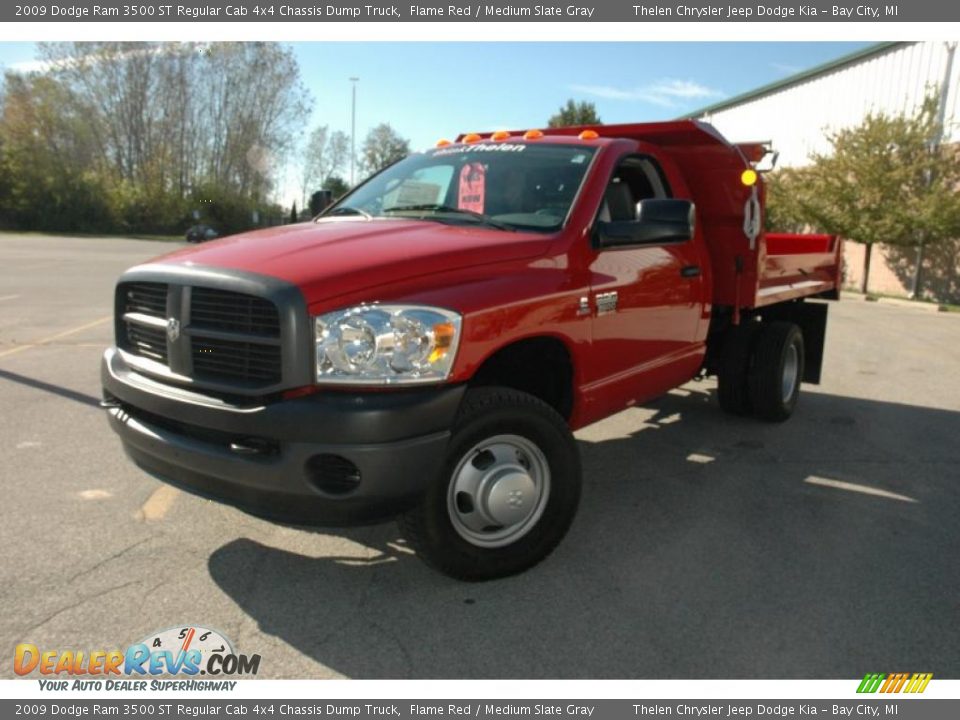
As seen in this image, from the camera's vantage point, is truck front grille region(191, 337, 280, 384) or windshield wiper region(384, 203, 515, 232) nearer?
truck front grille region(191, 337, 280, 384)

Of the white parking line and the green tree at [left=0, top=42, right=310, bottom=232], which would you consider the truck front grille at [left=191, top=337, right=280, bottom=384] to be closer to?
the white parking line

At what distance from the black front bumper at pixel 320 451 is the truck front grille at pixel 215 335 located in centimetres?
13

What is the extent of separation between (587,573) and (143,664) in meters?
1.89

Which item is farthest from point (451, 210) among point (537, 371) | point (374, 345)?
point (374, 345)

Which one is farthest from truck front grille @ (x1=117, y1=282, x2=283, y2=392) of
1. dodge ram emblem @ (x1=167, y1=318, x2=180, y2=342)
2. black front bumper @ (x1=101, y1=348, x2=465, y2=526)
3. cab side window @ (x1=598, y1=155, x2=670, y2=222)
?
cab side window @ (x1=598, y1=155, x2=670, y2=222)

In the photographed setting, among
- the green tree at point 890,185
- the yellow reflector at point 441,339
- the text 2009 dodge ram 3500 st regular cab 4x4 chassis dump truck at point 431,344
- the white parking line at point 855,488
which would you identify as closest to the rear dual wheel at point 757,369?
the white parking line at point 855,488

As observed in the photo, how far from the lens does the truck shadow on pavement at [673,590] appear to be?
9.25 ft

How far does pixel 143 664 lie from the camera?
2.72 meters

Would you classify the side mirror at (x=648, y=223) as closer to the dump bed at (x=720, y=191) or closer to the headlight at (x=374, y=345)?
the dump bed at (x=720, y=191)

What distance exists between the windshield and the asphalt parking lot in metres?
1.71

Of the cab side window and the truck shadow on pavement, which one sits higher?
the cab side window

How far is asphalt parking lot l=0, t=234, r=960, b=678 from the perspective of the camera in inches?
112

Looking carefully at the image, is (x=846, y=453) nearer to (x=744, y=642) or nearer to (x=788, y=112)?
(x=744, y=642)

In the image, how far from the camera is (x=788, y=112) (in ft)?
94.8
